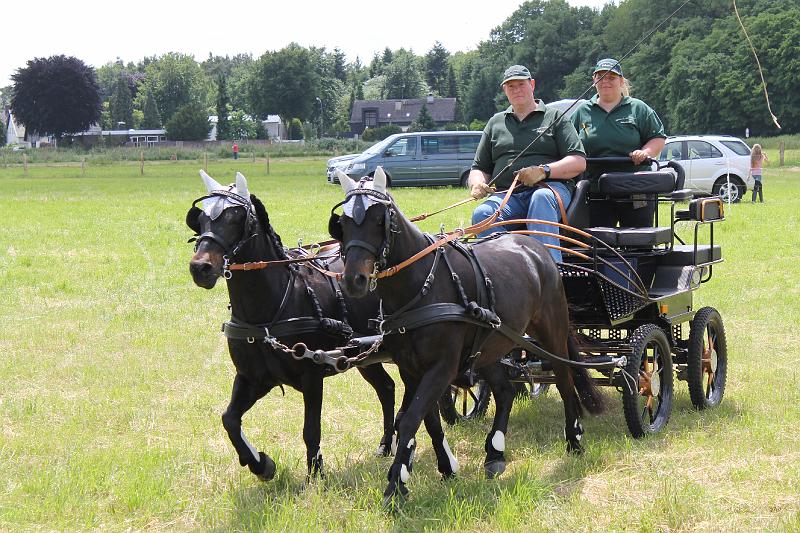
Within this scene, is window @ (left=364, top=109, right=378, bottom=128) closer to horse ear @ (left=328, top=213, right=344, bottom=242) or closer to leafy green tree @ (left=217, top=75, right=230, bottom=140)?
leafy green tree @ (left=217, top=75, right=230, bottom=140)

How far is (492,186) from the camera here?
729cm

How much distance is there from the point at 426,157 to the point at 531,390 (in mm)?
21502

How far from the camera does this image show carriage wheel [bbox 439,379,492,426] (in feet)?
23.6

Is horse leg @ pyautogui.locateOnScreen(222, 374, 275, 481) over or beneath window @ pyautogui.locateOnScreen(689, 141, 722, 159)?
beneath

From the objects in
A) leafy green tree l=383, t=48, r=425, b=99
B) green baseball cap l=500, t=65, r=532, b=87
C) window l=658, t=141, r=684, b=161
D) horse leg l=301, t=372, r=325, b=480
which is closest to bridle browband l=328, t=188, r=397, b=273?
horse leg l=301, t=372, r=325, b=480

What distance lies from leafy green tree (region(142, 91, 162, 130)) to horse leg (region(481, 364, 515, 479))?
119 m

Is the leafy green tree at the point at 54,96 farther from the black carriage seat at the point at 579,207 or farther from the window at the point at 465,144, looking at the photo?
the black carriage seat at the point at 579,207

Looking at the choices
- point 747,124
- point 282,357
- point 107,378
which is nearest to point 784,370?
point 282,357

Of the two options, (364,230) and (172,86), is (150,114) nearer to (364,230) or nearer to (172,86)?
(172,86)

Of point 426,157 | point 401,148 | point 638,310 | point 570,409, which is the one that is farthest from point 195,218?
point 401,148

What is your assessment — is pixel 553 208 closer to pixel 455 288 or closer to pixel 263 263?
pixel 455 288

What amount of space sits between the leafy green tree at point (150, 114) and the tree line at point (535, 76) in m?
0.17

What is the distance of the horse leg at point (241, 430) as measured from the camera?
5.45 metres

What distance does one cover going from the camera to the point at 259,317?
5.46 metres
